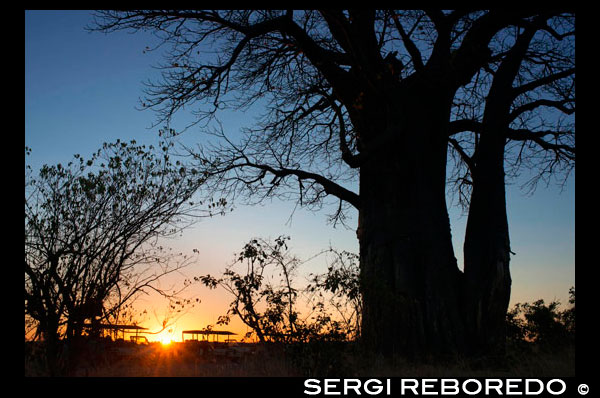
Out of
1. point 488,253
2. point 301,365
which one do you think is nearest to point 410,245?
point 488,253

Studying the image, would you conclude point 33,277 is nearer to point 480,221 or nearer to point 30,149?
point 30,149

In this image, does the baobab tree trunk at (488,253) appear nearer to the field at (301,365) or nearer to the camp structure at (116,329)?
the field at (301,365)

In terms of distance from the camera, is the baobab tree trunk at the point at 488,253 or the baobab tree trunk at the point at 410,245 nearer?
the baobab tree trunk at the point at 410,245

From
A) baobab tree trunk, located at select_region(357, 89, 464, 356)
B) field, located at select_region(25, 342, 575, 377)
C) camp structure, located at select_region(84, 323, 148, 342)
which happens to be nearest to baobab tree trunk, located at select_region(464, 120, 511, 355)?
baobab tree trunk, located at select_region(357, 89, 464, 356)

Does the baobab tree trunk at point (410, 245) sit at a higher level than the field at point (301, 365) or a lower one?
higher

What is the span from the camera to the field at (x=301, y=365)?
663 cm

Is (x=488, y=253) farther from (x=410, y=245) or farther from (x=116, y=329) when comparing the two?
(x=116, y=329)

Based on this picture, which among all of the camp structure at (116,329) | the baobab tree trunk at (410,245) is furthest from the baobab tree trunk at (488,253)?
the camp structure at (116,329)

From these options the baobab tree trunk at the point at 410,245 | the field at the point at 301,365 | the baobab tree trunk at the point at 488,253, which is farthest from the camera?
the baobab tree trunk at the point at 488,253

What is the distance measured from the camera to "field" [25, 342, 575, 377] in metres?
6.63

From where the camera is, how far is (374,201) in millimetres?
9039

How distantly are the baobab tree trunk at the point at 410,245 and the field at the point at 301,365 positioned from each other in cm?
53

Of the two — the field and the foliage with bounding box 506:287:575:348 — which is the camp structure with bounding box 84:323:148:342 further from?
the foliage with bounding box 506:287:575:348

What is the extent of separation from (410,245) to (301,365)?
2732mm
